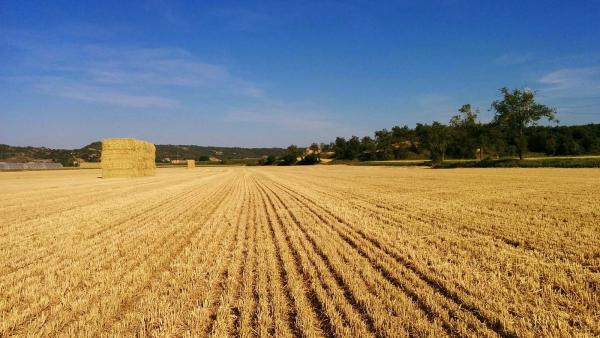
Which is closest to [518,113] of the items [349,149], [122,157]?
[122,157]

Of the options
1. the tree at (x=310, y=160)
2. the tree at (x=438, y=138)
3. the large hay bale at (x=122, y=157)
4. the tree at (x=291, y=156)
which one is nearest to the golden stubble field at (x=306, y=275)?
the large hay bale at (x=122, y=157)

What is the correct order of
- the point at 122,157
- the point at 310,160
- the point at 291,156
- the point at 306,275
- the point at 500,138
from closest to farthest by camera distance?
the point at 306,275 → the point at 122,157 → the point at 500,138 → the point at 310,160 → the point at 291,156

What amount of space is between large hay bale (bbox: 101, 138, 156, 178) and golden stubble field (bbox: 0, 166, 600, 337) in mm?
32440

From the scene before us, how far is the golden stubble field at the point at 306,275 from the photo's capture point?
4.03m

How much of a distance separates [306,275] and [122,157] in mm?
40749

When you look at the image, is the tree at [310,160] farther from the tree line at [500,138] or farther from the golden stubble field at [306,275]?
the golden stubble field at [306,275]

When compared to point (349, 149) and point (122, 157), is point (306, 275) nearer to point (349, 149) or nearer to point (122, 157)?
point (122, 157)

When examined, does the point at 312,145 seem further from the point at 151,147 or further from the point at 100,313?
the point at 100,313

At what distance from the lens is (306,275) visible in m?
5.67

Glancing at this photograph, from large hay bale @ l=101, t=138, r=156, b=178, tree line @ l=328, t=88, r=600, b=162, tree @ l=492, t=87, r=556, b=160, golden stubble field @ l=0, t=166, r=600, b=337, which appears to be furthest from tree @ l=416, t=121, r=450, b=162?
golden stubble field @ l=0, t=166, r=600, b=337

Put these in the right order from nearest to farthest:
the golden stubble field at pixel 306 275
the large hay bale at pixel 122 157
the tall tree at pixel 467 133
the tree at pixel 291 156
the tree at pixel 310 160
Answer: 1. the golden stubble field at pixel 306 275
2. the large hay bale at pixel 122 157
3. the tall tree at pixel 467 133
4. the tree at pixel 310 160
5. the tree at pixel 291 156

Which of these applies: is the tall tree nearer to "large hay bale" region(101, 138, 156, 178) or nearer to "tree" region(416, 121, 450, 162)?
"tree" region(416, 121, 450, 162)

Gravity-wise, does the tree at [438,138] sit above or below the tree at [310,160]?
above

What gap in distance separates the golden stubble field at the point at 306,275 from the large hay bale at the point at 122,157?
106 ft
